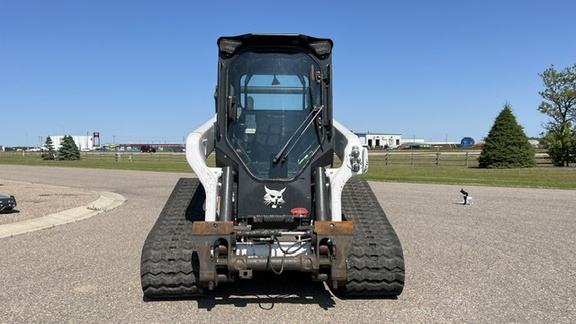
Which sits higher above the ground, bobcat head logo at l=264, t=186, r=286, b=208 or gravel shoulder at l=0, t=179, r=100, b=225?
bobcat head logo at l=264, t=186, r=286, b=208

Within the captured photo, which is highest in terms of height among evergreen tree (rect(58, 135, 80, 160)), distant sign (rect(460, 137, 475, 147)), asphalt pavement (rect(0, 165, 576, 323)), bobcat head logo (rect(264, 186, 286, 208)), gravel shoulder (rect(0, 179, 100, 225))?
distant sign (rect(460, 137, 475, 147))

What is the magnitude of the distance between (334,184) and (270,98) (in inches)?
46.8

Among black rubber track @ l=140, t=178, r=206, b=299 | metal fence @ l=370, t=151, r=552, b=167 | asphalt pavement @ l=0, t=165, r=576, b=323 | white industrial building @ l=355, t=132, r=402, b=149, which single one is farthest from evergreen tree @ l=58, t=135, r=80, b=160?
white industrial building @ l=355, t=132, r=402, b=149

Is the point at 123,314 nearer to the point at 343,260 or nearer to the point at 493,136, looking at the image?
the point at 343,260

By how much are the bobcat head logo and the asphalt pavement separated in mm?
987

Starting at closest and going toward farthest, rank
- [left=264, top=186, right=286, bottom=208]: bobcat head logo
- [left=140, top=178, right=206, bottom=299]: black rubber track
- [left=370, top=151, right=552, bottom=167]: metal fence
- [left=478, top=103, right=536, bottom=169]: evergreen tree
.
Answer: [left=140, top=178, right=206, bottom=299]: black rubber track < [left=264, top=186, right=286, bottom=208]: bobcat head logo < [left=478, top=103, right=536, bottom=169]: evergreen tree < [left=370, top=151, right=552, bottom=167]: metal fence

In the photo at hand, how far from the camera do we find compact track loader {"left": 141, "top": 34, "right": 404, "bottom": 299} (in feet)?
14.7

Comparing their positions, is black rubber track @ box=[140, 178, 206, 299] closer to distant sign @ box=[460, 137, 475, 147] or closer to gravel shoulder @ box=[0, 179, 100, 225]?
gravel shoulder @ box=[0, 179, 100, 225]

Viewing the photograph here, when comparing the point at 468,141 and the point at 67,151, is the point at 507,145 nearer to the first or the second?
the point at 67,151

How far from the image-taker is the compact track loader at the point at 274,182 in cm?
447

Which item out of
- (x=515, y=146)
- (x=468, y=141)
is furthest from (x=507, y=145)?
(x=468, y=141)

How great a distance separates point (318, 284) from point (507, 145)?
27714 millimetres

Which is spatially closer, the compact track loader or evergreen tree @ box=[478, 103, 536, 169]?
the compact track loader

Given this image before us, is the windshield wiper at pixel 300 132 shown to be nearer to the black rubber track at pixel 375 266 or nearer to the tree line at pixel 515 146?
the black rubber track at pixel 375 266
